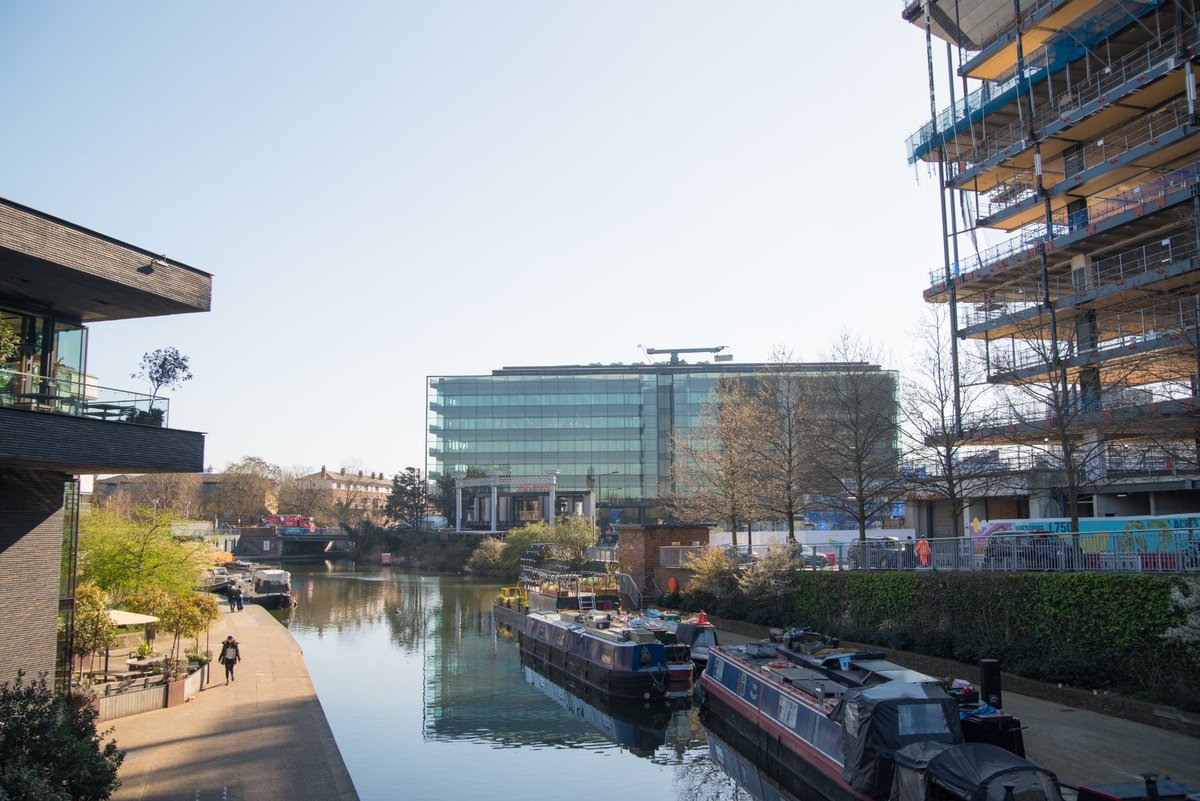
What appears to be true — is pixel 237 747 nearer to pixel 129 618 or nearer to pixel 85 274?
pixel 129 618

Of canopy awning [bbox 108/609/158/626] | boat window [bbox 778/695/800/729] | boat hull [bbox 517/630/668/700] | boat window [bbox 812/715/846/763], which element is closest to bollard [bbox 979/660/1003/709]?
boat window [bbox 812/715/846/763]

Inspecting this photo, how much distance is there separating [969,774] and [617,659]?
1612cm

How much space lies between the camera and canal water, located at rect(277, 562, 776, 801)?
2005 centimetres

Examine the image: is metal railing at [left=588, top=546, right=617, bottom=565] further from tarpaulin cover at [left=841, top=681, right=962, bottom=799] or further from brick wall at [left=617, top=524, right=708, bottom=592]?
tarpaulin cover at [left=841, top=681, right=962, bottom=799]

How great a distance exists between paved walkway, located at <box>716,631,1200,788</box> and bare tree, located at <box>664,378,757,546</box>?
23465mm

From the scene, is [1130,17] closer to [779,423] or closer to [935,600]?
[779,423]

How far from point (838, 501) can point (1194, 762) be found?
72.6ft

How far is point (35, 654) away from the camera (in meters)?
19.6

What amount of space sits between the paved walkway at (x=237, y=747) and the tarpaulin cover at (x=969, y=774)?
9187 mm

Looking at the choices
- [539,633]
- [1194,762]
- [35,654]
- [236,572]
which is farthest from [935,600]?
[236,572]

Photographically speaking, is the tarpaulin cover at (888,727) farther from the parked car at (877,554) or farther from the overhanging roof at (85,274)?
the overhanging roof at (85,274)

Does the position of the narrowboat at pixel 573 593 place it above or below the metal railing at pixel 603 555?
below

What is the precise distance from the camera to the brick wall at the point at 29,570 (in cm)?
1919

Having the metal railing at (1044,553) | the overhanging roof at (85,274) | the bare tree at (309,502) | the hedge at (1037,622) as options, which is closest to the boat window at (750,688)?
the hedge at (1037,622)
